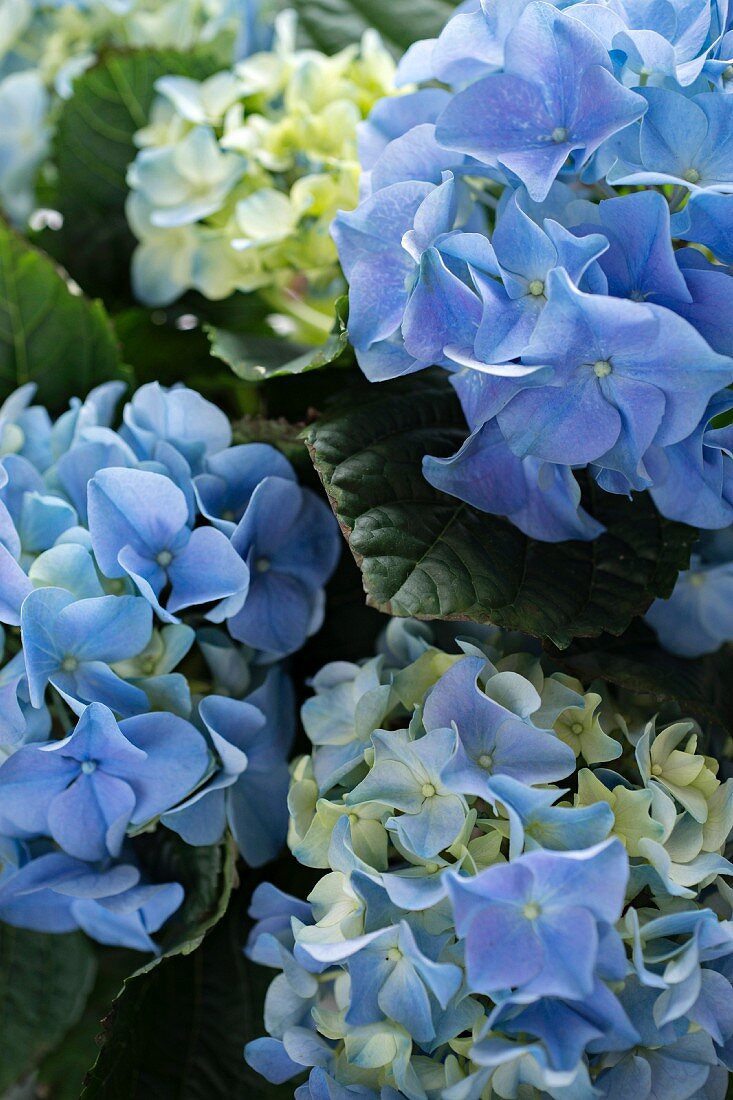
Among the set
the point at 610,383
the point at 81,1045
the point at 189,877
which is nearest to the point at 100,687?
the point at 189,877

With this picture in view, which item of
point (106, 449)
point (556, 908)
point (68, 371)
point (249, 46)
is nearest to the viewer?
point (556, 908)

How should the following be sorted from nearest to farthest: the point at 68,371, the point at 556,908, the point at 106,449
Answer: the point at 556,908
the point at 106,449
the point at 68,371

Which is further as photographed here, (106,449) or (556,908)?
(106,449)

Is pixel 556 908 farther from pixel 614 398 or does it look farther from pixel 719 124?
pixel 719 124

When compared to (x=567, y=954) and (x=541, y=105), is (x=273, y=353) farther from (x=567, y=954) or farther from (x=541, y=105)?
(x=567, y=954)

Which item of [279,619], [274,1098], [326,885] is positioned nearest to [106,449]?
[279,619]

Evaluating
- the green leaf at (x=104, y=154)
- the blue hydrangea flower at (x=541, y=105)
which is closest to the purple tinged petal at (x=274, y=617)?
the blue hydrangea flower at (x=541, y=105)

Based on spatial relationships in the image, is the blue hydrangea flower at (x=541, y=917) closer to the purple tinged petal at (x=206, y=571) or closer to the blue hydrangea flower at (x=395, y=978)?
the blue hydrangea flower at (x=395, y=978)
